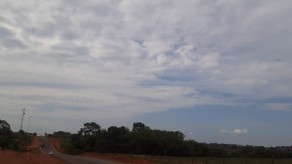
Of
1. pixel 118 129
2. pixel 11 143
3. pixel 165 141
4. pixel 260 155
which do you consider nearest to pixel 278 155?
pixel 260 155

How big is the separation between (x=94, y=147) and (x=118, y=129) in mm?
9777

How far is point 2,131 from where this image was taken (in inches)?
4242

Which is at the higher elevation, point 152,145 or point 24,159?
point 152,145

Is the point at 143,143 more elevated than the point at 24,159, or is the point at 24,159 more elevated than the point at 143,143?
the point at 143,143

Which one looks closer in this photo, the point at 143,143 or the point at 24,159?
the point at 24,159

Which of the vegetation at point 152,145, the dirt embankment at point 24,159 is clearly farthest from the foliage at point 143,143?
the dirt embankment at point 24,159

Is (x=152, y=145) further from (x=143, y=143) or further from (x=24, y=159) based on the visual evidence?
(x=24, y=159)

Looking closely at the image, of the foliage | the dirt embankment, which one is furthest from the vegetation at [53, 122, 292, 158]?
the dirt embankment

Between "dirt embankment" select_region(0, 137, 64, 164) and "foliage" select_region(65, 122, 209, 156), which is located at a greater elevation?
"foliage" select_region(65, 122, 209, 156)

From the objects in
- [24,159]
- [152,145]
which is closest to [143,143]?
[152,145]

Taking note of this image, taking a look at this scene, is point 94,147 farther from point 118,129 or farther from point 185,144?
point 185,144

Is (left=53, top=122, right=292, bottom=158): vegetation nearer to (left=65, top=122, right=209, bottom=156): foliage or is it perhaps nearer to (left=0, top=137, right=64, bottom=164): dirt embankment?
(left=65, top=122, right=209, bottom=156): foliage

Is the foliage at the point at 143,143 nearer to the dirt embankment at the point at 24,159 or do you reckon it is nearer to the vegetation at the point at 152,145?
the vegetation at the point at 152,145

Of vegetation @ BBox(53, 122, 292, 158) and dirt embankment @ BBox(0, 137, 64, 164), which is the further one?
vegetation @ BBox(53, 122, 292, 158)
